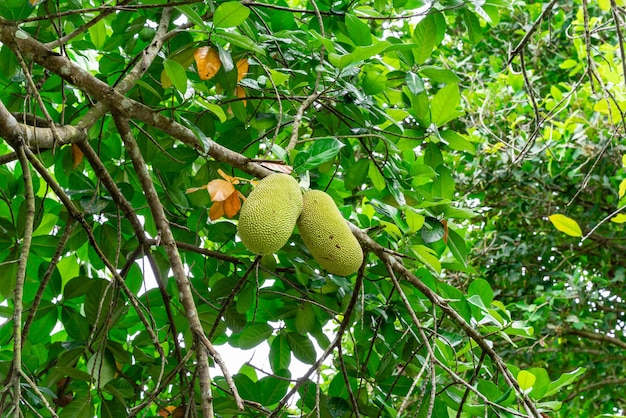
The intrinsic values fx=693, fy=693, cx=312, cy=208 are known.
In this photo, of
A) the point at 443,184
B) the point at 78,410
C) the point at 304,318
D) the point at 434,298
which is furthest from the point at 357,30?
the point at 78,410

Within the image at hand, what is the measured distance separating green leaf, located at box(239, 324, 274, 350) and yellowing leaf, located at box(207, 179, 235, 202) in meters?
0.56

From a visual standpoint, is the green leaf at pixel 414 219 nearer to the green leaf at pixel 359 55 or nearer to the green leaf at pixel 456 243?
the green leaf at pixel 456 243

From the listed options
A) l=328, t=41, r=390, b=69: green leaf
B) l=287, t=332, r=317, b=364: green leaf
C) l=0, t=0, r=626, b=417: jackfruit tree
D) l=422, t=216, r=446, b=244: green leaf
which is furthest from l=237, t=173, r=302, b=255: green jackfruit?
l=287, t=332, r=317, b=364: green leaf

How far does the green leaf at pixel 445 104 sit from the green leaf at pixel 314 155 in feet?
1.17

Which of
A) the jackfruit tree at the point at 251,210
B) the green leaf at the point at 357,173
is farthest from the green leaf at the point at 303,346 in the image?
the green leaf at the point at 357,173

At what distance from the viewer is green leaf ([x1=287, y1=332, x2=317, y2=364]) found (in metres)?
1.50

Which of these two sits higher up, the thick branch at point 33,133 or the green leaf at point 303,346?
the thick branch at point 33,133

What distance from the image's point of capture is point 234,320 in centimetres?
152

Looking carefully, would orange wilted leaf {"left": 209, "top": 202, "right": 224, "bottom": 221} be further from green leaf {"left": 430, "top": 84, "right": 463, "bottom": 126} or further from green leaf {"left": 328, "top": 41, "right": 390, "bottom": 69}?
green leaf {"left": 430, "top": 84, "right": 463, "bottom": 126}

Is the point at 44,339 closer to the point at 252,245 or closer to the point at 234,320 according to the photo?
the point at 234,320

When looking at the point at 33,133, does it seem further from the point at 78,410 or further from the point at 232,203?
the point at 78,410

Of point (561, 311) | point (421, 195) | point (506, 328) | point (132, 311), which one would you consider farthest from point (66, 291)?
point (561, 311)

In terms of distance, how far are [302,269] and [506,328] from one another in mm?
437

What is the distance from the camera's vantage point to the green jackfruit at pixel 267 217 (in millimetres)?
947
